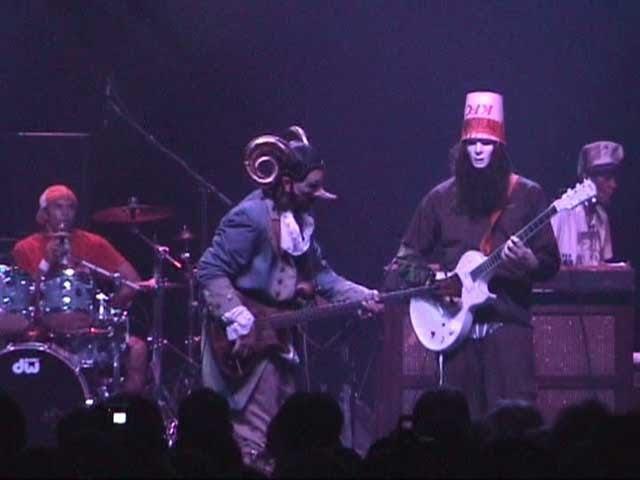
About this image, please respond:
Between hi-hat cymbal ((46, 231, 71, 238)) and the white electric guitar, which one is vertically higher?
hi-hat cymbal ((46, 231, 71, 238))

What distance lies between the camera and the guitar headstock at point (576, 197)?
10320mm

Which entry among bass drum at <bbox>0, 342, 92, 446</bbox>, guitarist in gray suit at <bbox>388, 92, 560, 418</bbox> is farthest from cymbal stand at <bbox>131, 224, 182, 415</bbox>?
guitarist in gray suit at <bbox>388, 92, 560, 418</bbox>

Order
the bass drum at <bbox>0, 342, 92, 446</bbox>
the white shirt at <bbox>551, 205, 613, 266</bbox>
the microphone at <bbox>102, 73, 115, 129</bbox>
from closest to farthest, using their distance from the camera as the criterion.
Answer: the white shirt at <bbox>551, 205, 613, 266</bbox>
the bass drum at <bbox>0, 342, 92, 446</bbox>
the microphone at <bbox>102, 73, 115, 129</bbox>

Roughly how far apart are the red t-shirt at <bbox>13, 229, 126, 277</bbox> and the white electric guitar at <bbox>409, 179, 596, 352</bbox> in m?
4.74

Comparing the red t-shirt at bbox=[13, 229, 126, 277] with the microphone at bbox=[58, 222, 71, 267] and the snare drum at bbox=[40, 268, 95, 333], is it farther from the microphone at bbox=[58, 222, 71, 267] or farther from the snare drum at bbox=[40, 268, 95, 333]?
the snare drum at bbox=[40, 268, 95, 333]

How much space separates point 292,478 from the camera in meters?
5.67

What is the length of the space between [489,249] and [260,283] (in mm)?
1567

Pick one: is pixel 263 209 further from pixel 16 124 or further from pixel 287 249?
pixel 16 124

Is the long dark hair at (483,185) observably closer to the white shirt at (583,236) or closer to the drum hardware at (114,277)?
the white shirt at (583,236)

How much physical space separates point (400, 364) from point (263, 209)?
2.36 metres

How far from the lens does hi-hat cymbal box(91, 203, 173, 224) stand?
47.0ft

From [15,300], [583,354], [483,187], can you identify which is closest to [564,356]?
[583,354]

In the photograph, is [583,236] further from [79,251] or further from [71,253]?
[79,251]

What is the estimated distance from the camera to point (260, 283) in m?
9.82
